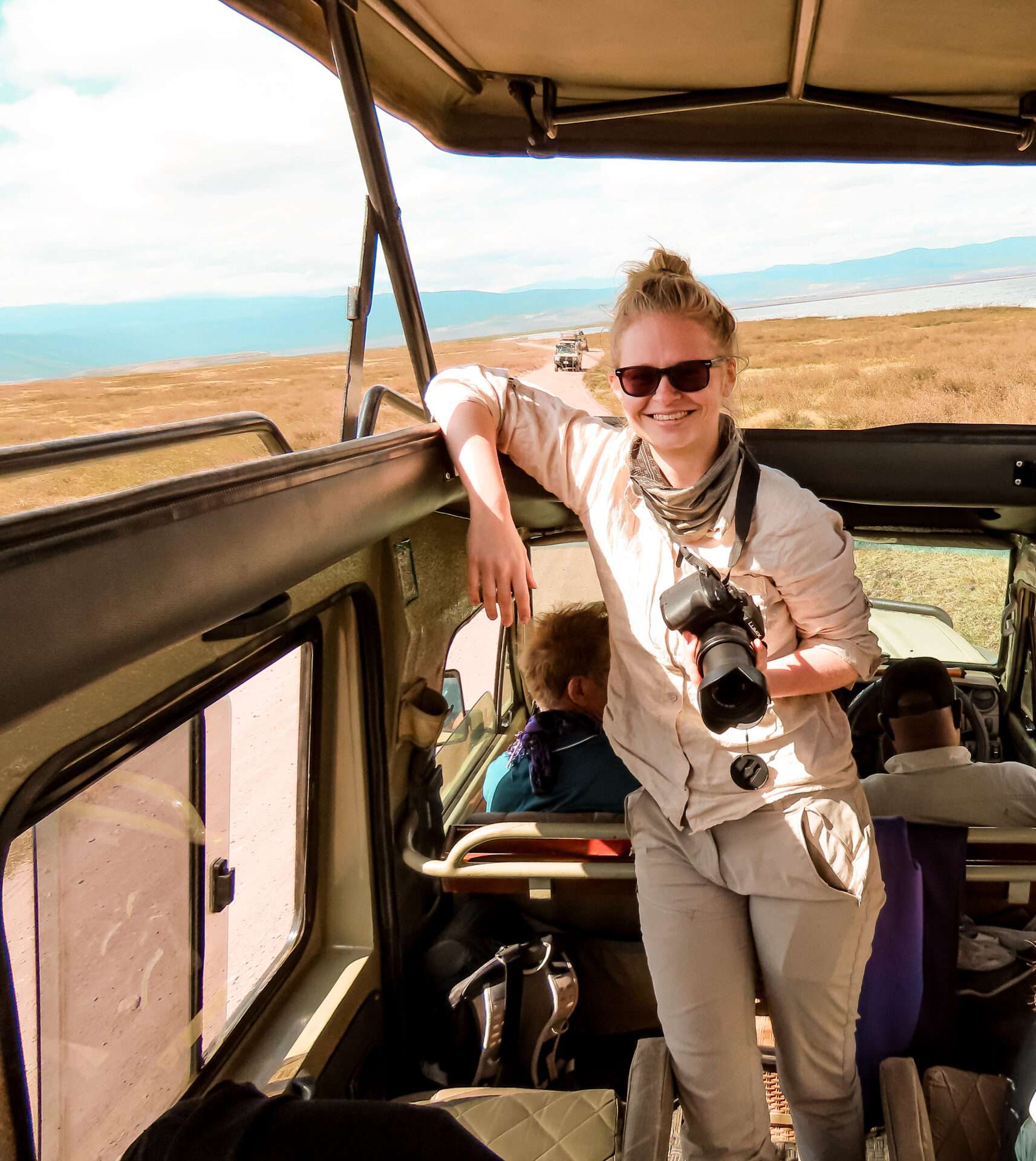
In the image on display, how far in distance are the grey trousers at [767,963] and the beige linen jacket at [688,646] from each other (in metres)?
0.07

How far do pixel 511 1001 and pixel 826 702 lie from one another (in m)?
1.13

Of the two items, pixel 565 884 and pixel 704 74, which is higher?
pixel 704 74

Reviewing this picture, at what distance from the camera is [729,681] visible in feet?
5.38

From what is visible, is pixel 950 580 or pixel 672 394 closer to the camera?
pixel 672 394

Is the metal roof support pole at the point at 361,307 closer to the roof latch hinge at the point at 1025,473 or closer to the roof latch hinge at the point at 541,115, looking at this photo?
the roof latch hinge at the point at 541,115

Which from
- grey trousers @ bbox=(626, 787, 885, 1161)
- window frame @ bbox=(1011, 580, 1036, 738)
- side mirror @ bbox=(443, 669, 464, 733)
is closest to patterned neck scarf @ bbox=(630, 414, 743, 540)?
grey trousers @ bbox=(626, 787, 885, 1161)

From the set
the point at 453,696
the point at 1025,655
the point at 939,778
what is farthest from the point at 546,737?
the point at 1025,655

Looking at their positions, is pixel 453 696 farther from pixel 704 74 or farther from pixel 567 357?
pixel 704 74

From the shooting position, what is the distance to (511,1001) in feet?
8.01

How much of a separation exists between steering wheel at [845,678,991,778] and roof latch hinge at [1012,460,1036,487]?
3.52 ft

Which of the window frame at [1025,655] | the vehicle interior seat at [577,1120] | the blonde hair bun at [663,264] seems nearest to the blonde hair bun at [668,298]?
the blonde hair bun at [663,264]

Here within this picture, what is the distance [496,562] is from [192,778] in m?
0.70

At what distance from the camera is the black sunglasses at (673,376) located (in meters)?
1.88

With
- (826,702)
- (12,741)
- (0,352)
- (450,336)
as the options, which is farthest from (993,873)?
(0,352)
